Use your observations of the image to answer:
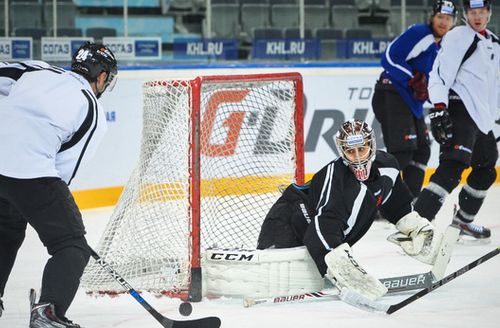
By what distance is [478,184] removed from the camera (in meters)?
3.82

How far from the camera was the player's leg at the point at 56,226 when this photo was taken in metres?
2.11

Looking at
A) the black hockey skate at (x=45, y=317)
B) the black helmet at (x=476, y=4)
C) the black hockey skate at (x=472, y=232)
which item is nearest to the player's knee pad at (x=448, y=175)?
the black hockey skate at (x=472, y=232)

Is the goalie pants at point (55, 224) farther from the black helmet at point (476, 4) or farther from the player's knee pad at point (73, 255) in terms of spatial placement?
the black helmet at point (476, 4)

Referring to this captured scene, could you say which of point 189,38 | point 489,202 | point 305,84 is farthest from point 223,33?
point 489,202

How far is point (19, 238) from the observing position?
2430mm

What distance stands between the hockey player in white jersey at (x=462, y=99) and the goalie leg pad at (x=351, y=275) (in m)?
0.97

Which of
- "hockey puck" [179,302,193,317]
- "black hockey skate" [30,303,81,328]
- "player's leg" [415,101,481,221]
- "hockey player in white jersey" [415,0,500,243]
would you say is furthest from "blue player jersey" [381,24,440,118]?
"black hockey skate" [30,303,81,328]

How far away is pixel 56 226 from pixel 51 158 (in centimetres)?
19

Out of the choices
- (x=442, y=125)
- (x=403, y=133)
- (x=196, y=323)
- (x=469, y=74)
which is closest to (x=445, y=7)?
(x=469, y=74)

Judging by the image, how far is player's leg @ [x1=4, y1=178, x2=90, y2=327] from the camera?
211 cm

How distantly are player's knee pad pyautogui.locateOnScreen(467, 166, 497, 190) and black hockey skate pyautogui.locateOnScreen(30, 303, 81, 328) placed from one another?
2.35 meters

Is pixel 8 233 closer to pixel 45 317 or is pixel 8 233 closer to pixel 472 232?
pixel 45 317

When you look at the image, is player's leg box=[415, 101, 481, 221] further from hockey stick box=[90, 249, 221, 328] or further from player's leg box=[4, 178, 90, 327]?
player's leg box=[4, 178, 90, 327]

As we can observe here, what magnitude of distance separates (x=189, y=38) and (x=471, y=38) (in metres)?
2.63
